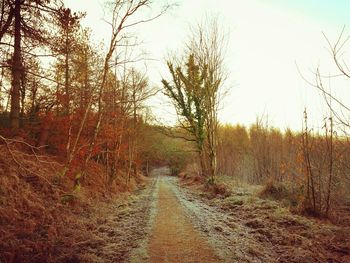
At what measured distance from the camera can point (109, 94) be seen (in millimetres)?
16969

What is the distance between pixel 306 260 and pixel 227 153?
1614 cm

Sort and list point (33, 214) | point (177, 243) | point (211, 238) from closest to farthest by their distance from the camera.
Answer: point (177, 243) → point (211, 238) → point (33, 214)

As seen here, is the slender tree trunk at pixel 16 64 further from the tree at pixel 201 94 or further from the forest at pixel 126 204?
the tree at pixel 201 94

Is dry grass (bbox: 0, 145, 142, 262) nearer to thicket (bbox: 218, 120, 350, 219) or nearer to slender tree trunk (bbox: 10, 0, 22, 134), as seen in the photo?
slender tree trunk (bbox: 10, 0, 22, 134)

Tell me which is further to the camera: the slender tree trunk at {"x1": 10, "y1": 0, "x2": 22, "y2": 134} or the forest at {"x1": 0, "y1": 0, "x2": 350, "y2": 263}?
the slender tree trunk at {"x1": 10, "y1": 0, "x2": 22, "y2": 134}

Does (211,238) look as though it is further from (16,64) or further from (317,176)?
(16,64)

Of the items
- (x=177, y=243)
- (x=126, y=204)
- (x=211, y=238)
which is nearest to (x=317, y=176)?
(x=211, y=238)

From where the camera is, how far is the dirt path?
5789mm

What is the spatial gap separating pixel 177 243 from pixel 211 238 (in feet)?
3.15

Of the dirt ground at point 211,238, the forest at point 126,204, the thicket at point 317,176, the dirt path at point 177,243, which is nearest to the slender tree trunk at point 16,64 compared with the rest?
the forest at point 126,204

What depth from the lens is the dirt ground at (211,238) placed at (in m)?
5.84

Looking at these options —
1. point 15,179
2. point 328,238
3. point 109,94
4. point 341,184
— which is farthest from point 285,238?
point 109,94

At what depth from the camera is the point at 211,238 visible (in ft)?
23.5

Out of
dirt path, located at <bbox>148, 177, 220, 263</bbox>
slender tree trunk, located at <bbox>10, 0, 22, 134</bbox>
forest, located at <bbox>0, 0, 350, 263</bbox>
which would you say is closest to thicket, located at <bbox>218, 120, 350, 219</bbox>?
forest, located at <bbox>0, 0, 350, 263</bbox>
